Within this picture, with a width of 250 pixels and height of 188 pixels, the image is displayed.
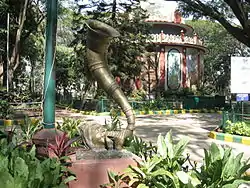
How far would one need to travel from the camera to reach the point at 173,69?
30.9 metres

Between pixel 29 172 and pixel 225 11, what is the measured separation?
47.8 ft

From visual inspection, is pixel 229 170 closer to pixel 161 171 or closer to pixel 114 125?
pixel 161 171

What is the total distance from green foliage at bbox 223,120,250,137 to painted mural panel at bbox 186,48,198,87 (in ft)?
69.6

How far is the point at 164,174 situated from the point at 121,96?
1274mm

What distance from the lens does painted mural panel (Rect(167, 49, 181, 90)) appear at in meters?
30.7

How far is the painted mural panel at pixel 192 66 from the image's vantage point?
32031mm

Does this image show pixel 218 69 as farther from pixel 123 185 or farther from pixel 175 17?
pixel 123 185

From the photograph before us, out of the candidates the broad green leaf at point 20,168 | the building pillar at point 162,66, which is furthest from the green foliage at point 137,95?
the broad green leaf at point 20,168

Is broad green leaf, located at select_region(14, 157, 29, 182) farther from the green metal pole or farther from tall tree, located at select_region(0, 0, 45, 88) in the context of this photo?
tall tree, located at select_region(0, 0, 45, 88)

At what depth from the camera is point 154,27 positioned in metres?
31.4

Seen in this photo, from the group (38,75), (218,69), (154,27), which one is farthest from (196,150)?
(218,69)

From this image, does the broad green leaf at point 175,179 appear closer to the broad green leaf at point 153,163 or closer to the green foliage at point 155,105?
the broad green leaf at point 153,163

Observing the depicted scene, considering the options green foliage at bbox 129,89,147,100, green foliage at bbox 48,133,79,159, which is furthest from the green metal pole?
green foliage at bbox 129,89,147,100

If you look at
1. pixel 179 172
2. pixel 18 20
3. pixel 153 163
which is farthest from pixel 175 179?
pixel 18 20
